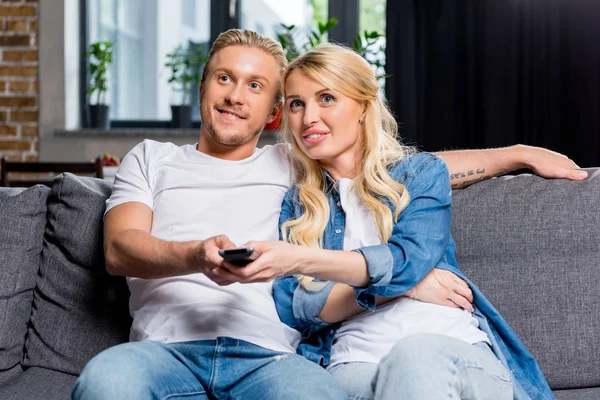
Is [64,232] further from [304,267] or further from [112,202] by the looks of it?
[304,267]

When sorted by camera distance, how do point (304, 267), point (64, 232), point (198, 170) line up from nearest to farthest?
point (304, 267) < point (198, 170) < point (64, 232)

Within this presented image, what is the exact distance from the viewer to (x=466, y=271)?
1.72 metres

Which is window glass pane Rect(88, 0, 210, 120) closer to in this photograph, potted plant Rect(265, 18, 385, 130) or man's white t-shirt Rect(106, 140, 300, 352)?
potted plant Rect(265, 18, 385, 130)

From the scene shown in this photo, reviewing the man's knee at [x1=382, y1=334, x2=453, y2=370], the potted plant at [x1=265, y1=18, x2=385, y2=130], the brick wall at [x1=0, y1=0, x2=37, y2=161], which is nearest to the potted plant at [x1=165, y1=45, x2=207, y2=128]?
the potted plant at [x1=265, y1=18, x2=385, y2=130]

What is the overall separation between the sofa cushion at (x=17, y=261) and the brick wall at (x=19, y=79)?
9.32ft

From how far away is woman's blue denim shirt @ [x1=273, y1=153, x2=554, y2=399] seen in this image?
140 centimetres

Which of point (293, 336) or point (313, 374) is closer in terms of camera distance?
point (313, 374)

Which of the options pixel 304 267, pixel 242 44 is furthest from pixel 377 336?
pixel 242 44

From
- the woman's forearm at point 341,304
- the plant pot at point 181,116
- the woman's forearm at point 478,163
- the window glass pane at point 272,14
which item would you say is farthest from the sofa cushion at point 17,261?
the window glass pane at point 272,14

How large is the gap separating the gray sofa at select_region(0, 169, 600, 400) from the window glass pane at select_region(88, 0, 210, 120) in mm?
2960

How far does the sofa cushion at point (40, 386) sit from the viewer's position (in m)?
1.60

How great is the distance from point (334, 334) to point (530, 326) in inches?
18.2

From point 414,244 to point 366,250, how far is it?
0.11 metres

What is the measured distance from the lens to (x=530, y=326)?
1659 mm
